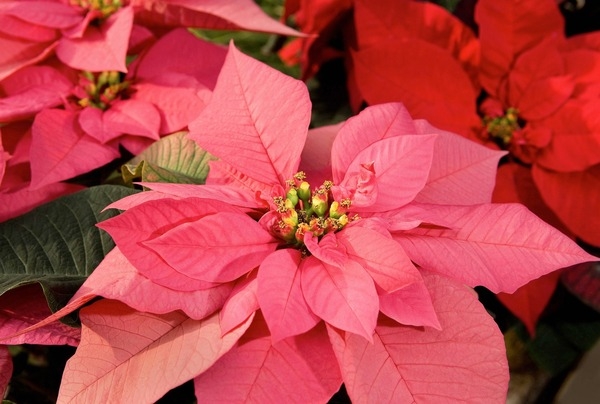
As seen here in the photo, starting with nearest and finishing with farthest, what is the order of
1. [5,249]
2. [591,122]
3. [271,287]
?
[271,287]
[5,249]
[591,122]

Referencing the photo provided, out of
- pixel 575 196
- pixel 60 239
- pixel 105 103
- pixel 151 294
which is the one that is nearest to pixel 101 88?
pixel 105 103

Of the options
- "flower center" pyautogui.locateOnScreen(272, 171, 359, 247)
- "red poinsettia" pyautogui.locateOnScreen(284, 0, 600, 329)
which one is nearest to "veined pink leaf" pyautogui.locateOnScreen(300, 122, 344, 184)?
"flower center" pyautogui.locateOnScreen(272, 171, 359, 247)

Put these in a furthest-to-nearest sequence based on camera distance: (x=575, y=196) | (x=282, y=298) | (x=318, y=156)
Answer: (x=575, y=196) < (x=318, y=156) < (x=282, y=298)

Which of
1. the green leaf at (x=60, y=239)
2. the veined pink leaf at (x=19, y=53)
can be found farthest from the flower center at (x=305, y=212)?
the veined pink leaf at (x=19, y=53)

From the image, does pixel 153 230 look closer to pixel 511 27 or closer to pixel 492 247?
pixel 492 247

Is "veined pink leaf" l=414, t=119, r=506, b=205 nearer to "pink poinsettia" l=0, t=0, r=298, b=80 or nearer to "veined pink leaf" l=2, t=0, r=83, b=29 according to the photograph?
"pink poinsettia" l=0, t=0, r=298, b=80

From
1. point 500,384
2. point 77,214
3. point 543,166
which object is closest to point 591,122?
point 543,166

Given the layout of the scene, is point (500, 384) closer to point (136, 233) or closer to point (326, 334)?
point (326, 334)
